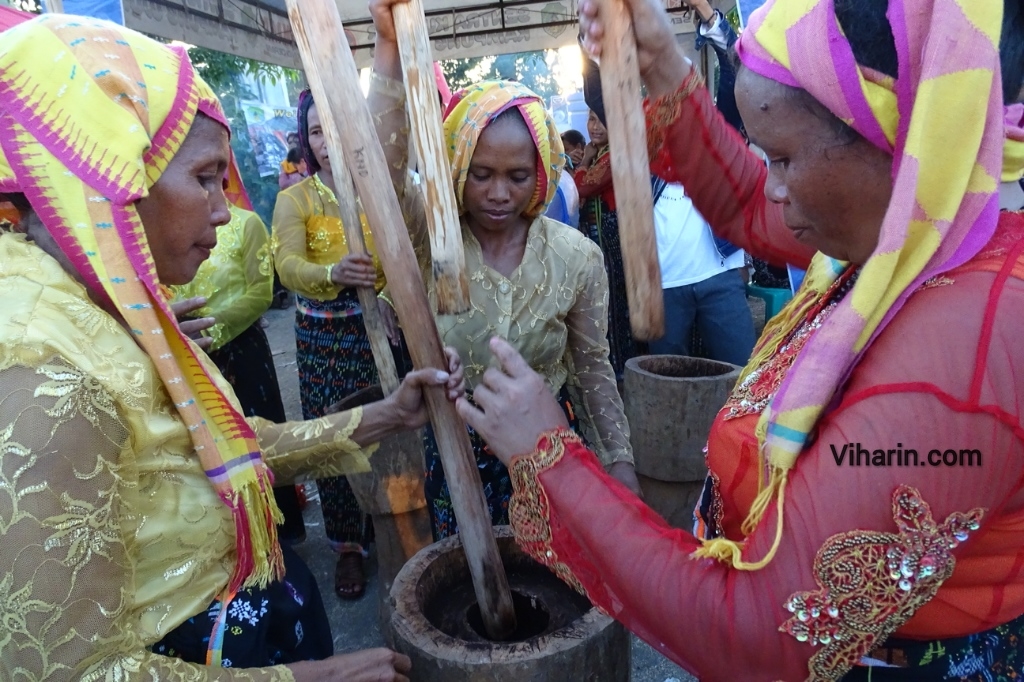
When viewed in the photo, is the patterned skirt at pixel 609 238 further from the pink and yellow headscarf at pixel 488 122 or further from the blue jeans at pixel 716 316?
the pink and yellow headscarf at pixel 488 122

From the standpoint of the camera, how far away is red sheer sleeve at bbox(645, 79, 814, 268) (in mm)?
1600

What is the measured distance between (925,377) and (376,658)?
3.55 ft

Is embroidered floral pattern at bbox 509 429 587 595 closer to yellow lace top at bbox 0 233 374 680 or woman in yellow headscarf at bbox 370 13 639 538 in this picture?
yellow lace top at bbox 0 233 374 680

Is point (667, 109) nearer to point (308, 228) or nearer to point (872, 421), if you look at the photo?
point (872, 421)

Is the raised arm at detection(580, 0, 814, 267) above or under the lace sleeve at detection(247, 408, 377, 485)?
above

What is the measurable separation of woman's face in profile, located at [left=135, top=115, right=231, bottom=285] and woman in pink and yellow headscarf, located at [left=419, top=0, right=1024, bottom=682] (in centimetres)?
71

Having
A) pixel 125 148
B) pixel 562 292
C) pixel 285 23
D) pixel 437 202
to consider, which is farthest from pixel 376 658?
pixel 285 23

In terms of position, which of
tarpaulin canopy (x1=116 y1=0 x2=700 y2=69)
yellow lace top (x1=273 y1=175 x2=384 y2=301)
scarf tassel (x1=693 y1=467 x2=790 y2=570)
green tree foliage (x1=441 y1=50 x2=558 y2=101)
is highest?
green tree foliage (x1=441 y1=50 x2=558 y2=101)

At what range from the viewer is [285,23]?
20.7 feet

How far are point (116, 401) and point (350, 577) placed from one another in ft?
8.26

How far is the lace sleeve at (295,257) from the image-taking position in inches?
118

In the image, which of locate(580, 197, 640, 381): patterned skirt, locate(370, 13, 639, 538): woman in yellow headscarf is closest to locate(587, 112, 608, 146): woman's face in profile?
locate(580, 197, 640, 381): patterned skirt

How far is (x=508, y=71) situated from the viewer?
29812mm

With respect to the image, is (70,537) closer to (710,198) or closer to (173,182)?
(173,182)
